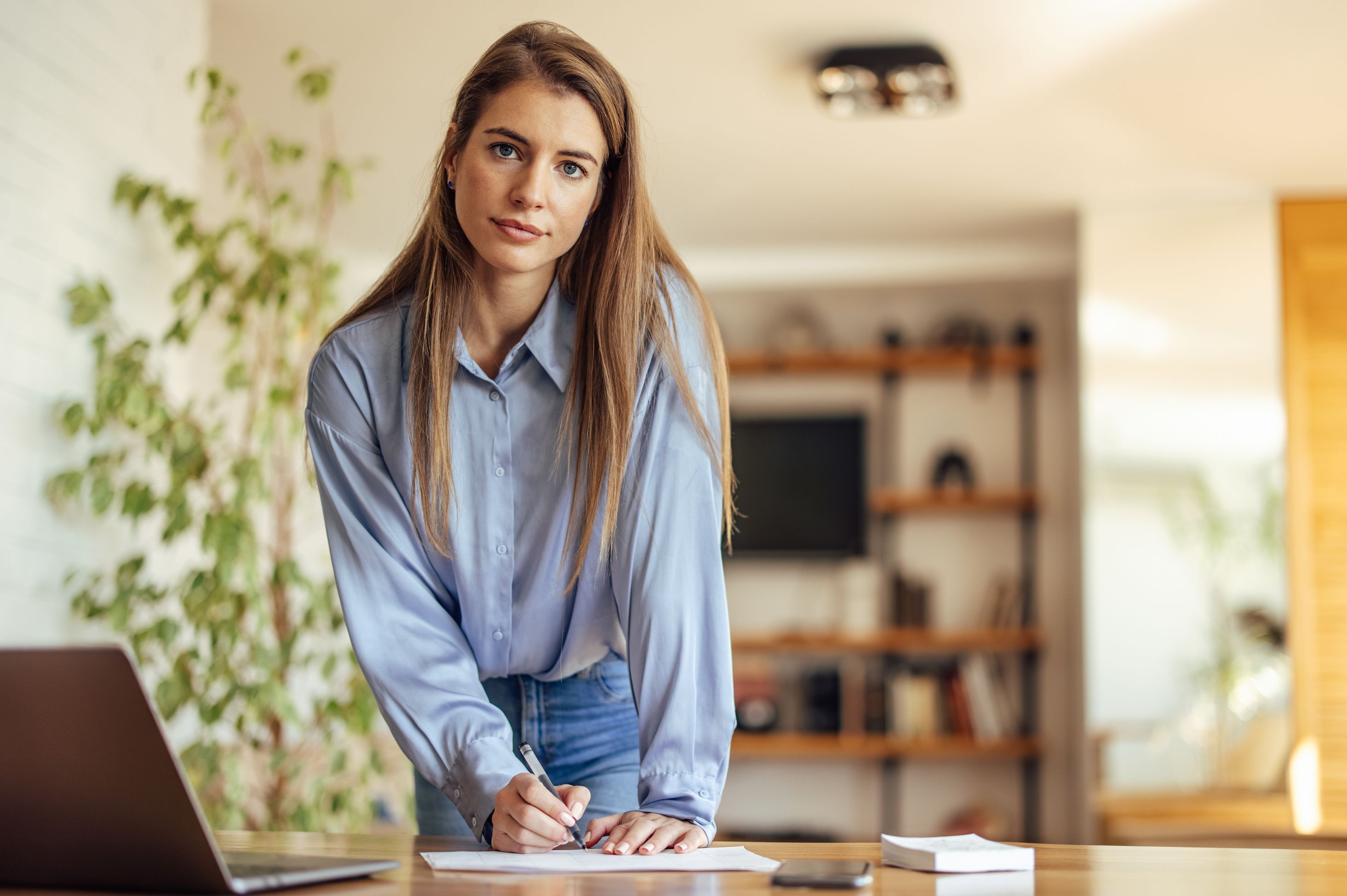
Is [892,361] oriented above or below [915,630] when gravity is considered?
above

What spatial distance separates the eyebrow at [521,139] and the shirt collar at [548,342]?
0.16m

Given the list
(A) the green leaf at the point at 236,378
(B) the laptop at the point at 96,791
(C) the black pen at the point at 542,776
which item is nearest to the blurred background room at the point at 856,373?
(A) the green leaf at the point at 236,378

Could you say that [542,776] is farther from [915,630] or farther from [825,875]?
[915,630]

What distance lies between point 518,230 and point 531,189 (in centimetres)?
4

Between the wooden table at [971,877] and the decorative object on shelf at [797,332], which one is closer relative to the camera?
the wooden table at [971,877]

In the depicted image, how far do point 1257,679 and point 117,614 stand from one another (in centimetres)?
357

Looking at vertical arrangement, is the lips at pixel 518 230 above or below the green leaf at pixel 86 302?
below

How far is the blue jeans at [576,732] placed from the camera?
1.37m

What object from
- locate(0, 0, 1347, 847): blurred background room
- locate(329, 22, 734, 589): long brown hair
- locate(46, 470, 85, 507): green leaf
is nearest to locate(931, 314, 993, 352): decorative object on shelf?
locate(0, 0, 1347, 847): blurred background room

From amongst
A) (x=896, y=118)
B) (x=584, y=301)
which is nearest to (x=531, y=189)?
(x=584, y=301)

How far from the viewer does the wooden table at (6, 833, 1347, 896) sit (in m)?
0.87

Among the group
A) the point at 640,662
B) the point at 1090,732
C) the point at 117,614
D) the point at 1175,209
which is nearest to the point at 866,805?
the point at 1090,732

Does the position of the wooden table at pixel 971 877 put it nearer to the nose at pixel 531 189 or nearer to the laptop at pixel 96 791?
the laptop at pixel 96 791

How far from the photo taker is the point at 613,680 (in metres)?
1.40
